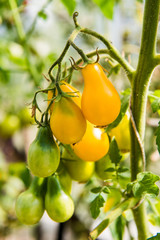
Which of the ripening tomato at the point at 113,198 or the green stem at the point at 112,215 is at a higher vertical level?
the green stem at the point at 112,215

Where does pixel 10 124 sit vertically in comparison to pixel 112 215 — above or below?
below

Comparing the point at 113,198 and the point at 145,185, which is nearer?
the point at 145,185

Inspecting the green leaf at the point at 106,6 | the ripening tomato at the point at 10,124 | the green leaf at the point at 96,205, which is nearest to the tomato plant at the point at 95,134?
the green leaf at the point at 96,205

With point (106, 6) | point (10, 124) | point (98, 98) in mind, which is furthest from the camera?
point (10, 124)

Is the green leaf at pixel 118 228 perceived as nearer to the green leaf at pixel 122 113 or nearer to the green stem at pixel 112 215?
the green stem at pixel 112 215

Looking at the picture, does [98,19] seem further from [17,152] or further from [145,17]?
[145,17]

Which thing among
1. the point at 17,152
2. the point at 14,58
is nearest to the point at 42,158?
the point at 14,58

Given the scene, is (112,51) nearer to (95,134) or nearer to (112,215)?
(95,134)

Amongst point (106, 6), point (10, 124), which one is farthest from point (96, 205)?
point (10, 124)
